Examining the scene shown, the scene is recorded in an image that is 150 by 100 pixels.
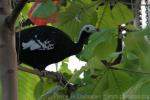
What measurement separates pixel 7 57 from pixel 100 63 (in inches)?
5.3

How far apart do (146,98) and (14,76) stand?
17 cm

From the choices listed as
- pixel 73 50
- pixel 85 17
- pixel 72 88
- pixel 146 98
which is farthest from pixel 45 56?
pixel 146 98

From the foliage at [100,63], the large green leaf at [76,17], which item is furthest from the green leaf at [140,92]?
the large green leaf at [76,17]

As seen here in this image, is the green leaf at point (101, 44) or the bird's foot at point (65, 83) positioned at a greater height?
the green leaf at point (101, 44)

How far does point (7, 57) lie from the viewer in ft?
1.86

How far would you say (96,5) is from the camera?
2.93ft

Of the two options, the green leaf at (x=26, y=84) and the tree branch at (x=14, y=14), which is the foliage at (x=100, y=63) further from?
the tree branch at (x=14, y=14)

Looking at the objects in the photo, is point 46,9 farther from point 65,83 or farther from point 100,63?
point 65,83

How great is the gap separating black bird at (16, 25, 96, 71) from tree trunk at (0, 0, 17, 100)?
2.23 feet

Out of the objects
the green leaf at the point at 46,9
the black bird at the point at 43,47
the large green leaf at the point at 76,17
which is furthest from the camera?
the black bird at the point at 43,47

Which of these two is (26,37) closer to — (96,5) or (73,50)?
(73,50)

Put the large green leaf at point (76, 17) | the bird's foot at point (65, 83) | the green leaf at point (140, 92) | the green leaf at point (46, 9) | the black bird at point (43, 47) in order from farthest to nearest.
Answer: the black bird at point (43, 47) → the large green leaf at point (76, 17) → the bird's foot at point (65, 83) → the green leaf at point (46, 9) → the green leaf at point (140, 92)

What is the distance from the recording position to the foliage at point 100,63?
608 mm

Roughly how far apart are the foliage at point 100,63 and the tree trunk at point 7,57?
0.11 meters
